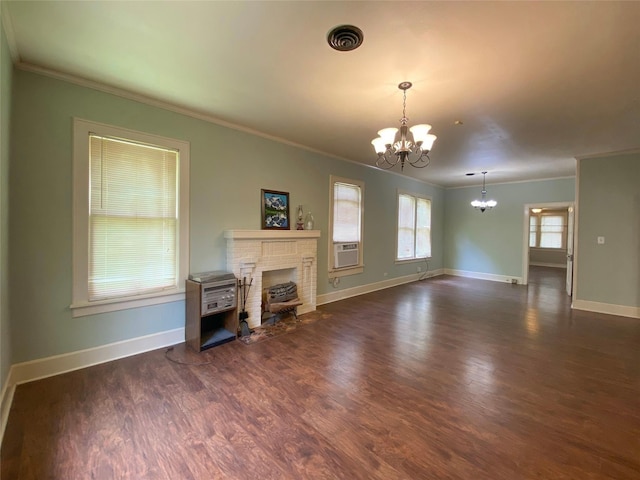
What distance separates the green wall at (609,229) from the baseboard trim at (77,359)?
21.3ft

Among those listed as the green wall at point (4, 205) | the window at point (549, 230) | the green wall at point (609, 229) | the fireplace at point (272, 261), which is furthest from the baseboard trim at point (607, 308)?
the green wall at point (4, 205)

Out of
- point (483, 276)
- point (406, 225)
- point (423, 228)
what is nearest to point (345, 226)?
point (406, 225)

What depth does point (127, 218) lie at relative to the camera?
291cm

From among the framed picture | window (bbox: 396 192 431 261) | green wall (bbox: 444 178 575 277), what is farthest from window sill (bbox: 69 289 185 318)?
green wall (bbox: 444 178 575 277)

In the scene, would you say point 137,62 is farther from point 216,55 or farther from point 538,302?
point 538,302

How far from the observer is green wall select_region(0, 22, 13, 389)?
6.25ft

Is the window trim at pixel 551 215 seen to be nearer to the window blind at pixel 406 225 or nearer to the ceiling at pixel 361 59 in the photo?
the window blind at pixel 406 225

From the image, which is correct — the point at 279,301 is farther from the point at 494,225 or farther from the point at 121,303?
the point at 494,225

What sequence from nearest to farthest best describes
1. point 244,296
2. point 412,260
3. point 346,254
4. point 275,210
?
point 244,296, point 275,210, point 346,254, point 412,260

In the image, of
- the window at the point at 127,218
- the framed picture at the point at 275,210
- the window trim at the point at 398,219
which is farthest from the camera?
the window trim at the point at 398,219

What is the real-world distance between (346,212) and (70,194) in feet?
13.3

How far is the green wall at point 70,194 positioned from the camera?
7.85 ft

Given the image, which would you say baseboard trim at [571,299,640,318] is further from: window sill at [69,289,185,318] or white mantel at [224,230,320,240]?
window sill at [69,289,185,318]

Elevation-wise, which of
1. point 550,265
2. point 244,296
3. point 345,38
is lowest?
point 550,265
